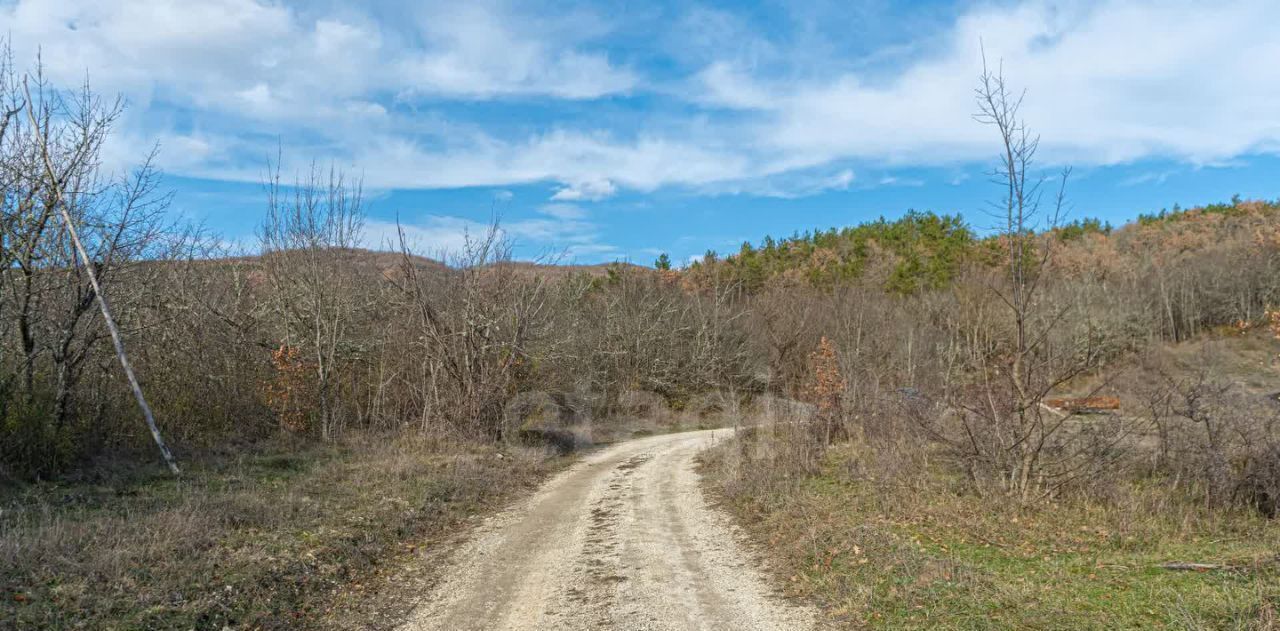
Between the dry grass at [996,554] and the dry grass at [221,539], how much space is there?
4.97 meters

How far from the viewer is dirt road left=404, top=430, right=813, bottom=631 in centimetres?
678

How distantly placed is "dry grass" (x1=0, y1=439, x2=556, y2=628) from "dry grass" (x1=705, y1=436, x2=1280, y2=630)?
4974mm

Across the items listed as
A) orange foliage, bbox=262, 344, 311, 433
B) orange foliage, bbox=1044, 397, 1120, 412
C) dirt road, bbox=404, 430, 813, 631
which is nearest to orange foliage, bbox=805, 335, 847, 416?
orange foliage, bbox=1044, 397, 1120, 412

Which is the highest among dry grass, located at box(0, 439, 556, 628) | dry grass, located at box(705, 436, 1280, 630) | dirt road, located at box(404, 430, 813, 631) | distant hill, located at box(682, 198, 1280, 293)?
distant hill, located at box(682, 198, 1280, 293)

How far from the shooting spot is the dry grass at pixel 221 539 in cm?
639

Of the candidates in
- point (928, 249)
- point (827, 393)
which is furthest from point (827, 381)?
Answer: point (928, 249)

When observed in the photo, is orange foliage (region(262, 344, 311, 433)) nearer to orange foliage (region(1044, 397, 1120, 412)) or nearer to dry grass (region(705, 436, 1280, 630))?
dry grass (region(705, 436, 1280, 630))

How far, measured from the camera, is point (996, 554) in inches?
308

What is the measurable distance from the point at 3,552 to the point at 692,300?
37.1 meters

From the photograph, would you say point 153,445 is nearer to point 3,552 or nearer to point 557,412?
point 3,552

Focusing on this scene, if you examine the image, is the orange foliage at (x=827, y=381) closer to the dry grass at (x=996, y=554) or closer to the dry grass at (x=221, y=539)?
the dry grass at (x=996, y=554)

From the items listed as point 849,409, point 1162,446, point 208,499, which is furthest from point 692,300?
point 208,499

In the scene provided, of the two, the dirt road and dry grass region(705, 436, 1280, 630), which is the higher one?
dry grass region(705, 436, 1280, 630)

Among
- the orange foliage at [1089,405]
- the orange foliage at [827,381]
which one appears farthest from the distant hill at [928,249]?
the orange foliage at [1089,405]
